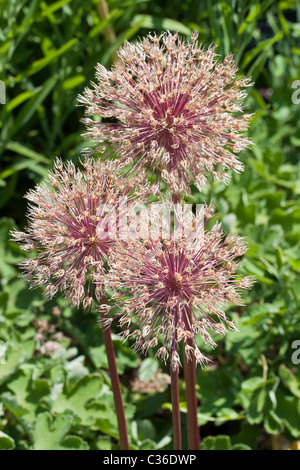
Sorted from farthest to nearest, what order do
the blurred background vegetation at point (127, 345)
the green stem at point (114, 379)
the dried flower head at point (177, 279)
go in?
the blurred background vegetation at point (127, 345) → the green stem at point (114, 379) → the dried flower head at point (177, 279)

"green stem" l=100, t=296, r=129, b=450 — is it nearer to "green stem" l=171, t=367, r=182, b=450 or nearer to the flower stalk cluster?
the flower stalk cluster

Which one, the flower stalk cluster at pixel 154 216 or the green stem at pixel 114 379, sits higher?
the flower stalk cluster at pixel 154 216

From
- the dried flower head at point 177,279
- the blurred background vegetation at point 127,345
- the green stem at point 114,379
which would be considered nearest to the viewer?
the dried flower head at point 177,279

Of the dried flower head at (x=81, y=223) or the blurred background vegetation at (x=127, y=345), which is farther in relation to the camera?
the blurred background vegetation at (x=127, y=345)

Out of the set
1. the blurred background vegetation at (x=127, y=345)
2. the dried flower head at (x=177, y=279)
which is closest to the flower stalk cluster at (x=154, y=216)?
the dried flower head at (x=177, y=279)

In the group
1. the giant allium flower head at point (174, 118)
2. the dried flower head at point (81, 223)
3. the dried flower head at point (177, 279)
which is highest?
the giant allium flower head at point (174, 118)

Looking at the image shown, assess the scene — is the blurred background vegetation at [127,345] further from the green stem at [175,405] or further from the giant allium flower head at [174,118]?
the giant allium flower head at [174,118]

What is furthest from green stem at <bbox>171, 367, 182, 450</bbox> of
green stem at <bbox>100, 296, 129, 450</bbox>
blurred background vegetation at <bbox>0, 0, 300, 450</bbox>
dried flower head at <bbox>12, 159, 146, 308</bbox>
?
blurred background vegetation at <bbox>0, 0, 300, 450</bbox>
